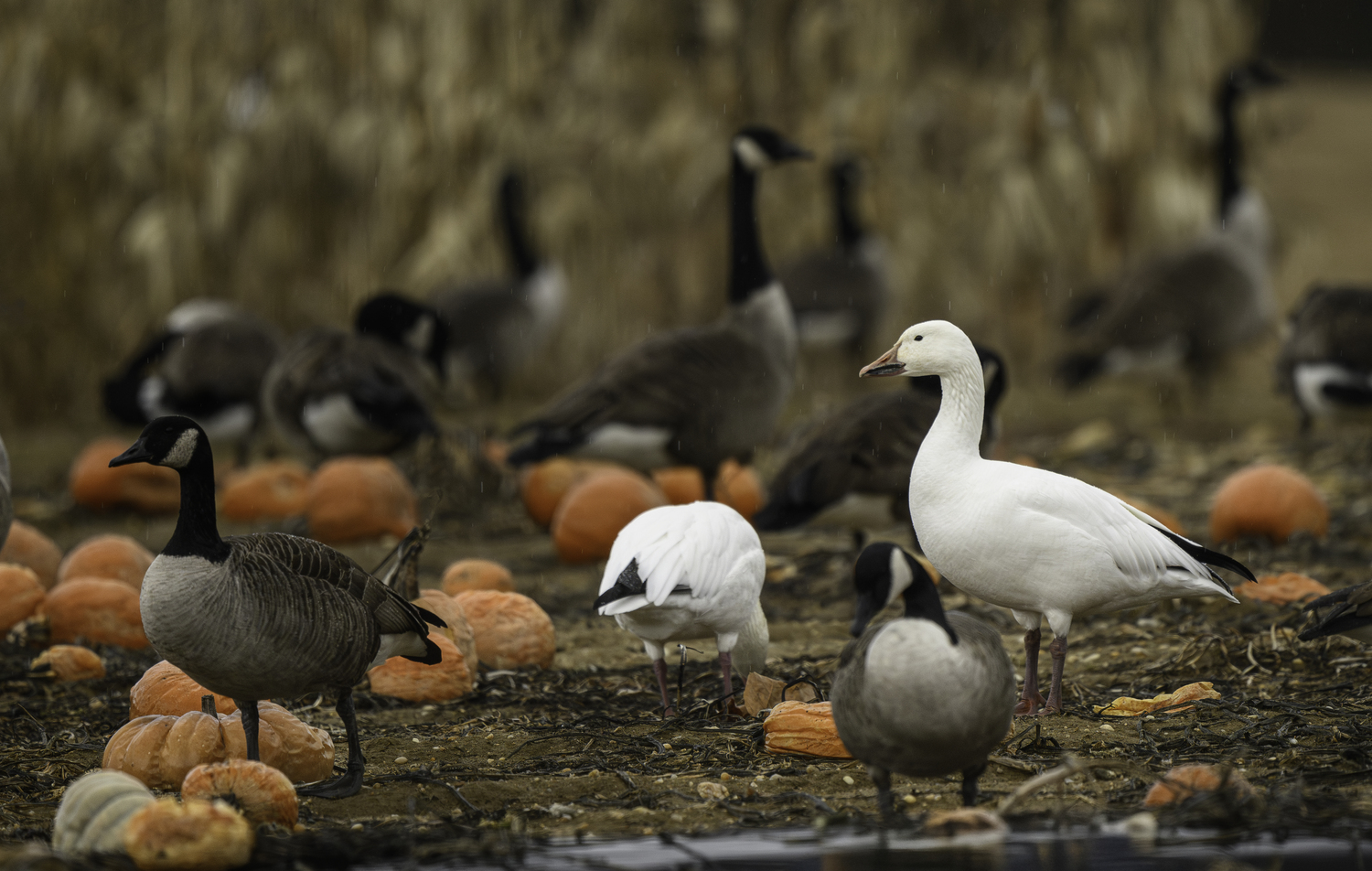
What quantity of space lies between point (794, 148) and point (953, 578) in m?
6.03

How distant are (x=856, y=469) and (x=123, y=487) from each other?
19.1ft

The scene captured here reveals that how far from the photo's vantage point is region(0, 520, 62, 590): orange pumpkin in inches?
320

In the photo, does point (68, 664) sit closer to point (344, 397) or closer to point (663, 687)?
point (663, 687)

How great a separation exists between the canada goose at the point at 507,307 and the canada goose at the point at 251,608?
924 cm

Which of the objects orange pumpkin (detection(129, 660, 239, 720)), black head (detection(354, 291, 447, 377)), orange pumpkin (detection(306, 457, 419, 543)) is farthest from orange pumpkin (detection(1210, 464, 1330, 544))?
black head (detection(354, 291, 447, 377))

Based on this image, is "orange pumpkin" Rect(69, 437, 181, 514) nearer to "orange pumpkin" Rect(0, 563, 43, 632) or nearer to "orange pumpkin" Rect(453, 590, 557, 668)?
"orange pumpkin" Rect(0, 563, 43, 632)

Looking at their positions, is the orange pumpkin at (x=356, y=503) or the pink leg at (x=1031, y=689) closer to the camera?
the pink leg at (x=1031, y=689)

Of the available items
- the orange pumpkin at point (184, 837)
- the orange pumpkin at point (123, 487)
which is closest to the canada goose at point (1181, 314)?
the orange pumpkin at point (123, 487)

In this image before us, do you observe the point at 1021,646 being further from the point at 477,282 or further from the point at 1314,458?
the point at 477,282

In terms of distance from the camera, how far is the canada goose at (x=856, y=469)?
7.65 meters

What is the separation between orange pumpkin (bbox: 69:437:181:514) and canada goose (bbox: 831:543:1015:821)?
7.52 m

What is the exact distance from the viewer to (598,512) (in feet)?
29.3

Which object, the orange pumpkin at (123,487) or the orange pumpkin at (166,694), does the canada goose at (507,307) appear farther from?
the orange pumpkin at (166,694)

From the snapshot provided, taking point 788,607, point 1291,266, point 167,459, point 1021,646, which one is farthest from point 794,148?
point 1291,266
